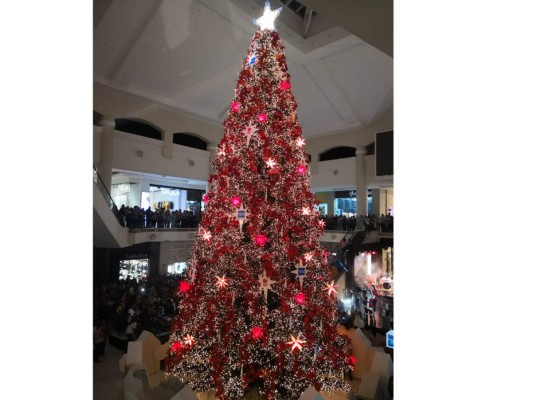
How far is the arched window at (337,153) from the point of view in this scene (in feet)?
38.1

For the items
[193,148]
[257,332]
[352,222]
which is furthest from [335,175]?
[257,332]

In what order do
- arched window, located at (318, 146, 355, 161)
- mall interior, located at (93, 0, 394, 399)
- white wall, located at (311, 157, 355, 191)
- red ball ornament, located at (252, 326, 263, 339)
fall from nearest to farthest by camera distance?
1. red ball ornament, located at (252, 326, 263, 339)
2. mall interior, located at (93, 0, 394, 399)
3. white wall, located at (311, 157, 355, 191)
4. arched window, located at (318, 146, 355, 161)

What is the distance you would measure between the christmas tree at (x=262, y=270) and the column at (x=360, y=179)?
294 inches

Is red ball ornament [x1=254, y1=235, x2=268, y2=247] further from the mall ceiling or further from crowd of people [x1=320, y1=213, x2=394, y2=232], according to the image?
crowd of people [x1=320, y1=213, x2=394, y2=232]

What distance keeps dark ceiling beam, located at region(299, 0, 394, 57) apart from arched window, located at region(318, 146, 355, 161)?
28.0 feet

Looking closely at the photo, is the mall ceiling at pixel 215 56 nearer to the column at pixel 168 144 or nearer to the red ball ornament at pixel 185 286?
the column at pixel 168 144

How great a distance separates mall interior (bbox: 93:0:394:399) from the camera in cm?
595

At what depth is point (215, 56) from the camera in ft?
26.6

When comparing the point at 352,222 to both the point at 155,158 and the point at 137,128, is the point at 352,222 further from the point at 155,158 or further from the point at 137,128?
the point at 137,128

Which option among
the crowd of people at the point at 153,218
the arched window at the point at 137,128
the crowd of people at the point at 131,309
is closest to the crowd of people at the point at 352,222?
the crowd of people at the point at 153,218

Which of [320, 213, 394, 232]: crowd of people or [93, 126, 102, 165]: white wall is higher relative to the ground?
[93, 126, 102, 165]: white wall

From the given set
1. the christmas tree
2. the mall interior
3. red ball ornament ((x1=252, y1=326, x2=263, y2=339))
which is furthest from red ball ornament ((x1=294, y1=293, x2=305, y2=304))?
the mall interior

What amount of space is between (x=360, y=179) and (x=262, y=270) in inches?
328

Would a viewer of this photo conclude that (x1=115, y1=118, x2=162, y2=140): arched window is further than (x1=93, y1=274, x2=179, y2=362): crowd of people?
Yes
